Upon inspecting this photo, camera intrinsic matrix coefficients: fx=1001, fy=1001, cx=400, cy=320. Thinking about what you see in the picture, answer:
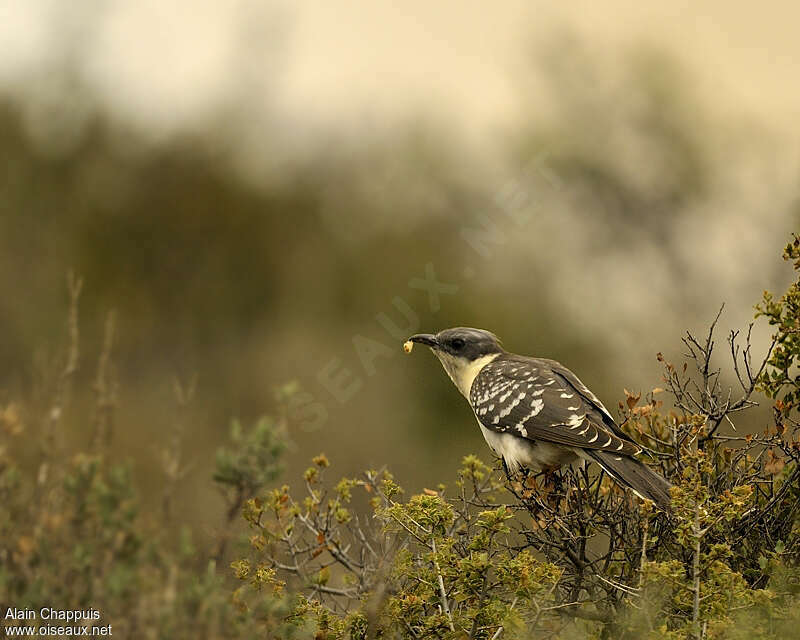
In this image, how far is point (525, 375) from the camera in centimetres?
499

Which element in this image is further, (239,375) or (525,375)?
(239,375)

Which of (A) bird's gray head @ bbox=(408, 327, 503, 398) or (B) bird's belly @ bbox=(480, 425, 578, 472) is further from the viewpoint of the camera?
(A) bird's gray head @ bbox=(408, 327, 503, 398)

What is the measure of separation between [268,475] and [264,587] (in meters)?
1.17

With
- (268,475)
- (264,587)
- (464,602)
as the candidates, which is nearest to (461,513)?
(464,602)

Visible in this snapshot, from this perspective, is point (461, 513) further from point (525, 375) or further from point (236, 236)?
point (236, 236)

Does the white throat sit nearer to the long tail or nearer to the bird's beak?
the bird's beak

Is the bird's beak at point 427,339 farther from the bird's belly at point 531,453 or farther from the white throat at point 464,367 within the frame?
the bird's belly at point 531,453

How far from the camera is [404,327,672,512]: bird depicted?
4.18 meters

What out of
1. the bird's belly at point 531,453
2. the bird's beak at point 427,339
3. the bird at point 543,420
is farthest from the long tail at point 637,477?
the bird's beak at point 427,339

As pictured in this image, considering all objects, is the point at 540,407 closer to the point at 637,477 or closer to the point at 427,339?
the point at 637,477

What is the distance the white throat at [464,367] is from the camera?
547cm

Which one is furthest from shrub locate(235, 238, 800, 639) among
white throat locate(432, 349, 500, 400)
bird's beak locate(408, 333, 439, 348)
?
bird's beak locate(408, 333, 439, 348)

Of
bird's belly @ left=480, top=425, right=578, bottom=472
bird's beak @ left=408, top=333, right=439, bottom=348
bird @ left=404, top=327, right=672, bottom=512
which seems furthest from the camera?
bird's beak @ left=408, top=333, right=439, bottom=348

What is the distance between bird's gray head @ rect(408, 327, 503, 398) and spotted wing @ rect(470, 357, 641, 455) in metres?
0.17
